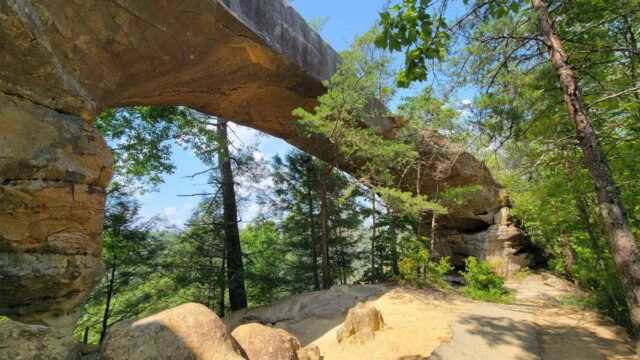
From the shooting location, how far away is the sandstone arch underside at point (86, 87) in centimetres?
415

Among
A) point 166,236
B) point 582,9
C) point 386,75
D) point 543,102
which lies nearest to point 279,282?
point 166,236

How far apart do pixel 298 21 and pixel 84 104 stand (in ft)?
18.4

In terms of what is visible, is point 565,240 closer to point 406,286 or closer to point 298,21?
point 406,286

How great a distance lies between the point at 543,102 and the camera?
6418 millimetres

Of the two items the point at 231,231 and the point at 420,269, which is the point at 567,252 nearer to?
the point at 420,269

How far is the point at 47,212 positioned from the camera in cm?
446

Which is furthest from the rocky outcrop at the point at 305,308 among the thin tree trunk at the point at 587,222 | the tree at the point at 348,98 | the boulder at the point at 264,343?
the thin tree trunk at the point at 587,222

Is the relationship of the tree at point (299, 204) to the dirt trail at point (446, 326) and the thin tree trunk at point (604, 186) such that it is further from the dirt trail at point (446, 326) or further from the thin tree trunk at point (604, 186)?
the thin tree trunk at point (604, 186)

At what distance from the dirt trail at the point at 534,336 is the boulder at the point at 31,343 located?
456 centimetres

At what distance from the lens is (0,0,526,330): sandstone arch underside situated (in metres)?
4.15

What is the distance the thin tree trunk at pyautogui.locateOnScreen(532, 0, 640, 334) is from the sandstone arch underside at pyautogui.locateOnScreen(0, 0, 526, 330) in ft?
17.9

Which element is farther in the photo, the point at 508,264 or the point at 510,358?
the point at 508,264

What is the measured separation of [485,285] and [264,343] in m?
8.63

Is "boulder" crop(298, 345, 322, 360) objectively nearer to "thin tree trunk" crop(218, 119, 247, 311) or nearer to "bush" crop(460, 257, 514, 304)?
"thin tree trunk" crop(218, 119, 247, 311)
